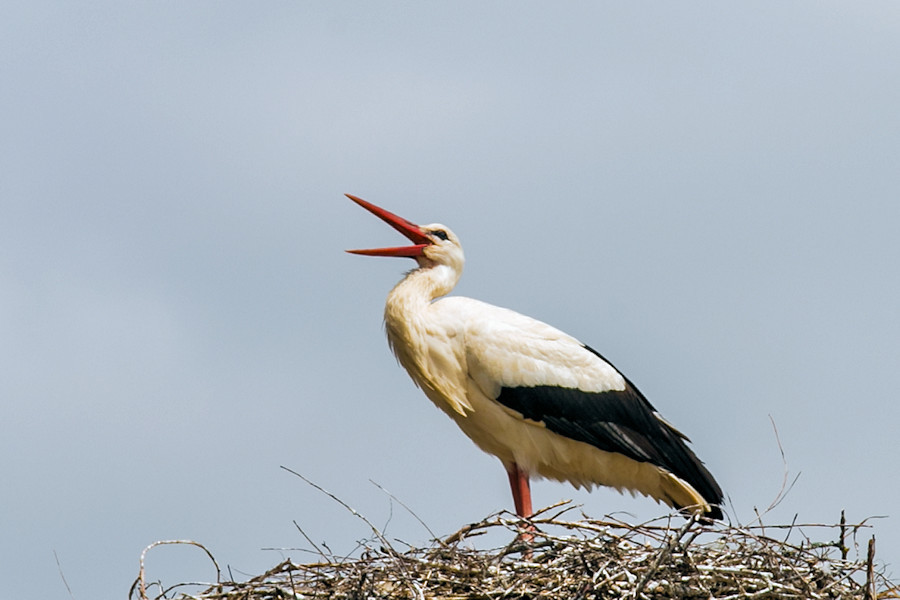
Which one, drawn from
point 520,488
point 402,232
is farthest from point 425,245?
point 520,488

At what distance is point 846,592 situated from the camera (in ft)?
17.4

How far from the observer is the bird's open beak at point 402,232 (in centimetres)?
724

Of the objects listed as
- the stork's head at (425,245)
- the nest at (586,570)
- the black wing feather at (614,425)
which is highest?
the stork's head at (425,245)

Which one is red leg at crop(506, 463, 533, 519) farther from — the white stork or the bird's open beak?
the bird's open beak

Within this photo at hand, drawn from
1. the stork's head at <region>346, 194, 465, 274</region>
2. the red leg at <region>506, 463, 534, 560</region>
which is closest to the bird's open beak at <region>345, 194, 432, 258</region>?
the stork's head at <region>346, 194, 465, 274</region>

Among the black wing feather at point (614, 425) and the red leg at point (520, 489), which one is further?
the red leg at point (520, 489)

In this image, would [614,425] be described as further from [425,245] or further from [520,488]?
[425,245]

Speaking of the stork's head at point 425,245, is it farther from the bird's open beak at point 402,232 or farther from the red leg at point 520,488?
→ the red leg at point 520,488

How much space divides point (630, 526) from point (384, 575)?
819 mm

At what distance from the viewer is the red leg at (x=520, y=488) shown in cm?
707

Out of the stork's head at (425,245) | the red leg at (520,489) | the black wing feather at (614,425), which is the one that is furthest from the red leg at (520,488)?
the stork's head at (425,245)

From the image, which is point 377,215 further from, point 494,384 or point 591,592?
point 591,592

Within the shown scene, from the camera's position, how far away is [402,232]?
734 cm

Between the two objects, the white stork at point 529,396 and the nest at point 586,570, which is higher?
the white stork at point 529,396
